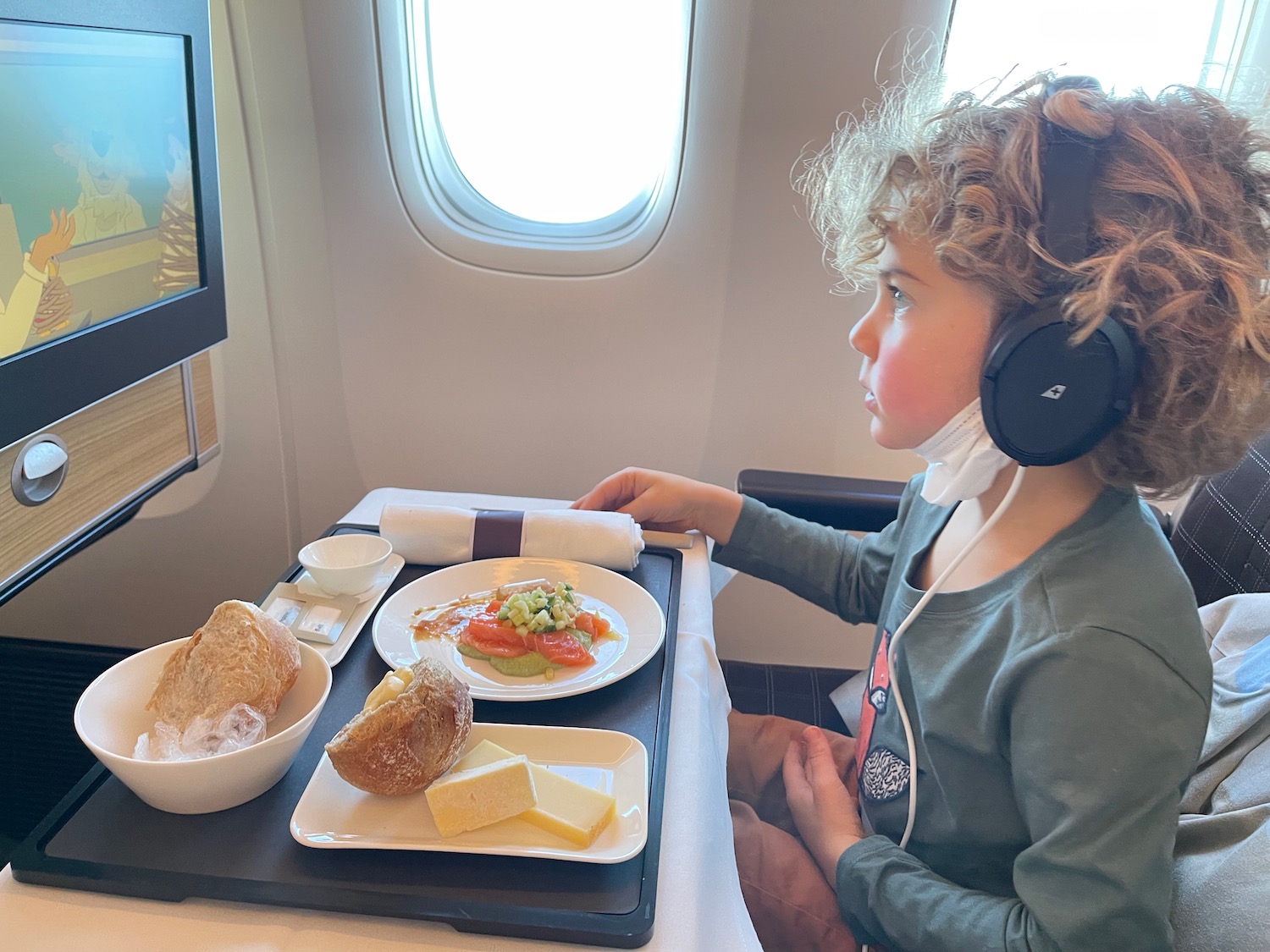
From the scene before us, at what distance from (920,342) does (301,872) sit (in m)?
0.67

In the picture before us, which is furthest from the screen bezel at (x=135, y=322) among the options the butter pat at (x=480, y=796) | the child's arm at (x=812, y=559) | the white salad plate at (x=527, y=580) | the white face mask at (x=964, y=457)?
the white face mask at (x=964, y=457)

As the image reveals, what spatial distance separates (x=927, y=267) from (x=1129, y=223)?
17cm

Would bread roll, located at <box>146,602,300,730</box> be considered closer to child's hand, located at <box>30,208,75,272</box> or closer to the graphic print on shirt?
child's hand, located at <box>30,208,75,272</box>

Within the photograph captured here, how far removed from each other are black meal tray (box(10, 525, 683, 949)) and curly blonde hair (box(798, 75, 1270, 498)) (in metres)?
0.52

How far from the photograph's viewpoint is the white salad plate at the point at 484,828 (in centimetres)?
63

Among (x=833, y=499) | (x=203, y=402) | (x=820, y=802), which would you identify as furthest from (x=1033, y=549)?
(x=203, y=402)

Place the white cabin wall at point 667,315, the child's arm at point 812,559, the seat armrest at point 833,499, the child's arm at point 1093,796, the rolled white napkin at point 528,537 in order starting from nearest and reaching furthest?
1. the child's arm at point 1093,796
2. the rolled white napkin at point 528,537
3. the child's arm at point 812,559
4. the seat armrest at point 833,499
5. the white cabin wall at point 667,315

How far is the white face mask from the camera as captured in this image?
0.83 metres

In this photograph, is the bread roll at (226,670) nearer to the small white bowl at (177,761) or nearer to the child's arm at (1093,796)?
the small white bowl at (177,761)

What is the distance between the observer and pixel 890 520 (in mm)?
1295

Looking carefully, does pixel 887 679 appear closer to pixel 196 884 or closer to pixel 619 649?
pixel 619 649

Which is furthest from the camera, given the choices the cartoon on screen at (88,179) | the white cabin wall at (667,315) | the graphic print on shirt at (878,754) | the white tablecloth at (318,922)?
the white cabin wall at (667,315)

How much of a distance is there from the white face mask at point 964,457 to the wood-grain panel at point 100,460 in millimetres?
876

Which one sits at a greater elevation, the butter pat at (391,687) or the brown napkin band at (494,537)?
the butter pat at (391,687)
